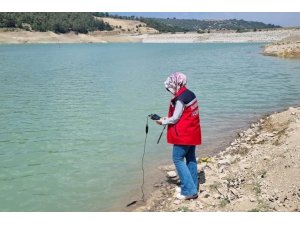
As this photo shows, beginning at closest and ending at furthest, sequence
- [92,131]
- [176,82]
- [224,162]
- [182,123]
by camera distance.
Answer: [176,82], [182,123], [224,162], [92,131]

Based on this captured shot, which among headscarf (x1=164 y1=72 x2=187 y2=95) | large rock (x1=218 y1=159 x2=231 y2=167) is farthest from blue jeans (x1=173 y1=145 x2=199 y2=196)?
large rock (x1=218 y1=159 x2=231 y2=167)

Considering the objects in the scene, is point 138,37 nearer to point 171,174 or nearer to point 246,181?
point 171,174

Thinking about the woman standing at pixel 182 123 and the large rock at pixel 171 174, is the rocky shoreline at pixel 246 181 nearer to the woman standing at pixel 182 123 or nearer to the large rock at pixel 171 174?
the large rock at pixel 171 174

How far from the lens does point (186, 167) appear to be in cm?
837

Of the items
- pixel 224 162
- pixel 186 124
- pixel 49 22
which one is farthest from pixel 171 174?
pixel 49 22

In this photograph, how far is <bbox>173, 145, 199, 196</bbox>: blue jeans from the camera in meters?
8.22

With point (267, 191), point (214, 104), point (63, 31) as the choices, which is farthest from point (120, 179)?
point (63, 31)

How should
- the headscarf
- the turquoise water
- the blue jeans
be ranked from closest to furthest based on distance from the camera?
the headscarf < the blue jeans < the turquoise water

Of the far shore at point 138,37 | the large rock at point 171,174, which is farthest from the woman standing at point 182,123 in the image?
the far shore at point 138,37

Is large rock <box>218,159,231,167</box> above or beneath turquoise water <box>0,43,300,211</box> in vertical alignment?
above

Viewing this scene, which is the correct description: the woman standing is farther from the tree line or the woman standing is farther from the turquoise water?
the tree line

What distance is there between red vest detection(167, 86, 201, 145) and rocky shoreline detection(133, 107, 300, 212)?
1233 millimetres

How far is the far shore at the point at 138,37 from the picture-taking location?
140 metres

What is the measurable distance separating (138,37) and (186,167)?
180m
